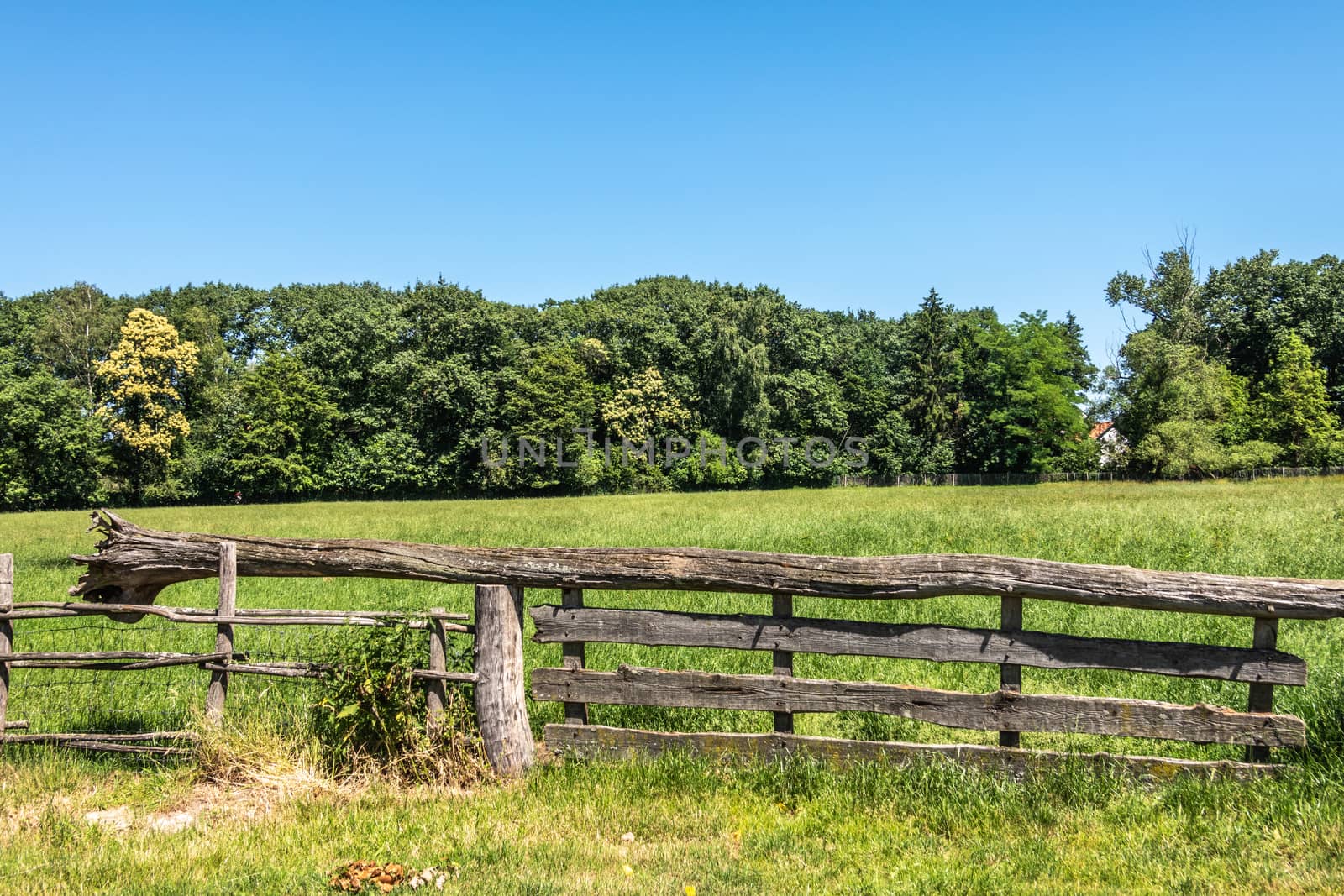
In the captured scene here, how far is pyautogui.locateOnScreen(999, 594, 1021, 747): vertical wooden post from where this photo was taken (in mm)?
5426

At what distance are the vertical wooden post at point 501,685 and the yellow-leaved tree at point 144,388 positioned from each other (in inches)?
2513

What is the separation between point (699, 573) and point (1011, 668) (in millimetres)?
2119

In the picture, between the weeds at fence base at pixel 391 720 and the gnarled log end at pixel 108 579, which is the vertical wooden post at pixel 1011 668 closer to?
the weeds at fence base at pixel 391 720

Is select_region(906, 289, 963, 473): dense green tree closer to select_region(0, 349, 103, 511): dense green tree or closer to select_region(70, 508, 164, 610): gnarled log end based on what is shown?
select_region(0, 349, 103, 511): dense green tree

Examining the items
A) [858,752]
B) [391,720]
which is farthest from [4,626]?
[858,752]

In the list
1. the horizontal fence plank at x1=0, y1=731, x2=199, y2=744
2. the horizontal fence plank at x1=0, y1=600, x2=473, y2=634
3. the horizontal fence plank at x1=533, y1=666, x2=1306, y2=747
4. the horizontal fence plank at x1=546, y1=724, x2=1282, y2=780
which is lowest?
the horizontal fence plank at x1=0, y1=731, x2=199, y2=744

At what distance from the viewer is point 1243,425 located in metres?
63.1

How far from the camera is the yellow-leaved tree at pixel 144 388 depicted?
5916 centimetres

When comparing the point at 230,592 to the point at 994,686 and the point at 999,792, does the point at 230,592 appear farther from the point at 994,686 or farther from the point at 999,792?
the point at 994,686

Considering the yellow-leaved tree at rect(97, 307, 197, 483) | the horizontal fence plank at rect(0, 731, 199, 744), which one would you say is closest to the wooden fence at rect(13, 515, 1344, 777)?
the horizontal fence plank at rect(0, 731, 199, 744)

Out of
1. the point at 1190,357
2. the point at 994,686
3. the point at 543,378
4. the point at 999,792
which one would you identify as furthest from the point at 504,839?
the point at 1190,357

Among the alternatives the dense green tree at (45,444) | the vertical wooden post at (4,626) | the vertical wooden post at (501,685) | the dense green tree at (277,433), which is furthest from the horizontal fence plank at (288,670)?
the dense green tree at (45,444)

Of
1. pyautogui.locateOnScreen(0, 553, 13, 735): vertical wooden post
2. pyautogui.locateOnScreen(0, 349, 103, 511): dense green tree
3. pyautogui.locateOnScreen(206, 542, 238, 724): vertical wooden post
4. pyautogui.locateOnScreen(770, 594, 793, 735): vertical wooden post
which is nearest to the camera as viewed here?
pyautogui.locateOnScreen(770, 594, 793, 735): vertical wooden post

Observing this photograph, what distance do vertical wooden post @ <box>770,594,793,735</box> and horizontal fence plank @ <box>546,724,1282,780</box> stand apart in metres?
0.11
